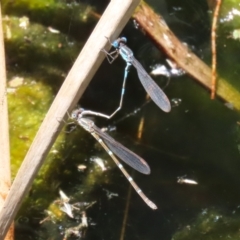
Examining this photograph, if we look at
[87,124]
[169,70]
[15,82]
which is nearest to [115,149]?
[87,124]

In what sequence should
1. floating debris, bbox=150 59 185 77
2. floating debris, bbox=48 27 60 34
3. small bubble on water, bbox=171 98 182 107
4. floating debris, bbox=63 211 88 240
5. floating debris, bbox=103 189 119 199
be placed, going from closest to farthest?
floating debris, bbox=63 211 88 240 < floating debris, bbox=103 189 119 199 < small bubble on water, bbox=171 98 182 107 < floating debris, bbox=150 59 185 77 < floating debris, bbox=48 27 60 34

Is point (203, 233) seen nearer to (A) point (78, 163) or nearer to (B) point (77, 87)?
(A) point (78, 163)

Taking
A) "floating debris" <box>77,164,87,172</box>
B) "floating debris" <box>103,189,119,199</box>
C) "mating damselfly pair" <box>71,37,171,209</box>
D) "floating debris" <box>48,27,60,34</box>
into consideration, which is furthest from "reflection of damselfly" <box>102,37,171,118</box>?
"floating debris" <box>48,27,60,34</box>

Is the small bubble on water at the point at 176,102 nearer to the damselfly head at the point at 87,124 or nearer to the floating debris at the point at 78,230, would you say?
the damselfly head at the point at 87,124

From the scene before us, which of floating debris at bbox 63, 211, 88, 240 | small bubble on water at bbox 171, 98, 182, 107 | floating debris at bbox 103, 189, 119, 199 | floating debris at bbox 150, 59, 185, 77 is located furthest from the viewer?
floating debris at bbox 150, 59, 185, 77

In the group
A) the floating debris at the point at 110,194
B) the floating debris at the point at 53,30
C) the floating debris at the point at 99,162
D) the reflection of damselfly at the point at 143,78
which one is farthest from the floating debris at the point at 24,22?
the floating debris at the point at 110,194

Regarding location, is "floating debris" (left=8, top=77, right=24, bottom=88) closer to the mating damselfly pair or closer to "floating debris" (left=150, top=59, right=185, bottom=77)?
the mating damselfly pair

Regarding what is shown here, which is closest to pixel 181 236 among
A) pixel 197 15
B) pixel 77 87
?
pixel 77 87

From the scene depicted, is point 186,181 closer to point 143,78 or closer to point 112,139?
point 112,139
